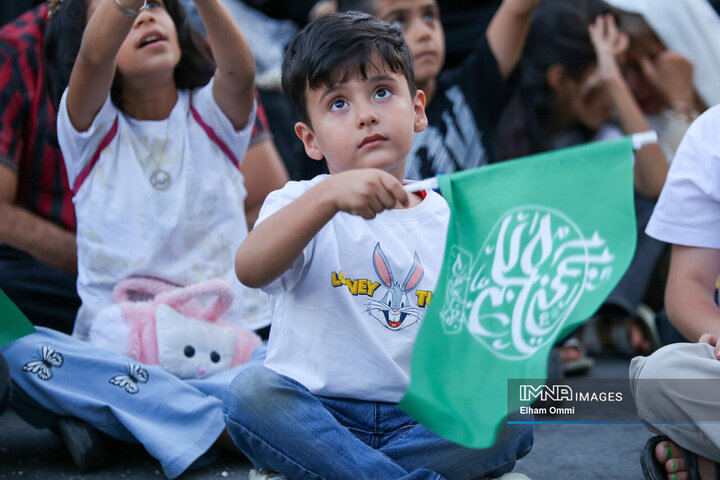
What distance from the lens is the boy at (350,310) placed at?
54.4 inches

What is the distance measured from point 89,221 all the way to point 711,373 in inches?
51.9

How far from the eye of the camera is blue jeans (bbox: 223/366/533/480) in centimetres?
138

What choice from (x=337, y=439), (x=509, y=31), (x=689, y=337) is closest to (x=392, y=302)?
(x=337, y=439)

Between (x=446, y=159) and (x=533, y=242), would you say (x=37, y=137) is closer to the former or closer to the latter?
(x=446, y=159)

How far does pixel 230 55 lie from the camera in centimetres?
192

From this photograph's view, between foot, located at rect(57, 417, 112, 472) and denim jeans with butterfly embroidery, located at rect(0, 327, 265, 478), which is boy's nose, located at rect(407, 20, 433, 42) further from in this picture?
foot, located at rect(57, 417, 112, 472)

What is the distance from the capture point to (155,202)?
199cm

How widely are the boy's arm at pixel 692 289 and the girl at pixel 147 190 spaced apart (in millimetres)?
880

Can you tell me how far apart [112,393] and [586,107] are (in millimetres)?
1955

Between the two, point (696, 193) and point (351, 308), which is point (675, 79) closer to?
point (696, 193)

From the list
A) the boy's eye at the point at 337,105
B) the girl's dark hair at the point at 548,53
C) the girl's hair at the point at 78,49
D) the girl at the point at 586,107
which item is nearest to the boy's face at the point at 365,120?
the boy's eye at the point at 337,105

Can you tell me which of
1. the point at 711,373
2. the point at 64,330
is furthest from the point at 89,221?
the point at 711,373

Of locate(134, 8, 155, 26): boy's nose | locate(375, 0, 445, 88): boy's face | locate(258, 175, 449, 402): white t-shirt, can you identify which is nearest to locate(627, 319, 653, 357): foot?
locate(375, 0, 445, 88): boy's face

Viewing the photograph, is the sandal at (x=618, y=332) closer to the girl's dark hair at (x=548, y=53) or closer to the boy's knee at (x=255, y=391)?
the girl's dark hair at (x=548, y=53)
